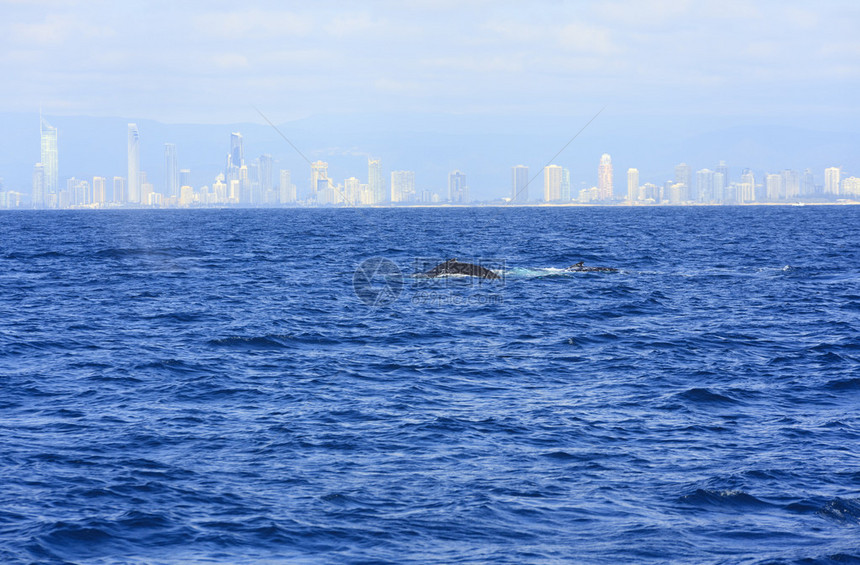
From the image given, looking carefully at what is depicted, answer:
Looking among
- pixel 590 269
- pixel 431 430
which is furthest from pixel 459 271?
pixel 431 430

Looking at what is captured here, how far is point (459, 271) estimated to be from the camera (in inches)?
1969

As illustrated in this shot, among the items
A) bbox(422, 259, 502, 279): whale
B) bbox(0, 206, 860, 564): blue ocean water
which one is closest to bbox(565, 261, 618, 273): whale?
bbox(422, 259, 502, 279): whale

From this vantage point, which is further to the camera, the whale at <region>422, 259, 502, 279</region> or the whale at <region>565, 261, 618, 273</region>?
the whale at <region>565, 261, 618, 273</region>

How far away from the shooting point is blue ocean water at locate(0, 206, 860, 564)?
45.1 ft

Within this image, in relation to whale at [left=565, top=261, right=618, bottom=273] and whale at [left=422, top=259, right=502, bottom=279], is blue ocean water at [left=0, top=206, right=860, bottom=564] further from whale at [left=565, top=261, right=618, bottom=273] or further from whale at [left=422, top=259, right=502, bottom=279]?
whale at [left=565, top=261, right=618, bottom=273]

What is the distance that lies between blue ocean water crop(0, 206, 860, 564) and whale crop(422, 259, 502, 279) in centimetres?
939

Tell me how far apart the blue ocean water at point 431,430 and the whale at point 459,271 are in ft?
30.8

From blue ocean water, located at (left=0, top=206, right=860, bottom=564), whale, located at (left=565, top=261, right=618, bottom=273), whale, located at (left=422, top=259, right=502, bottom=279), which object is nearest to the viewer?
blue ocean water, located at (left=0, top=206, right=860, bottom=564)

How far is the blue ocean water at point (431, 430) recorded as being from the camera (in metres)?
13.7

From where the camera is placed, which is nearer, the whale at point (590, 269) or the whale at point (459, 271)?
the whale at point (459, 271)

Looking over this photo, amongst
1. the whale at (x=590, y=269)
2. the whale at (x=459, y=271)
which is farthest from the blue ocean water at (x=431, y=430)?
the whale at (x=590, y=269)

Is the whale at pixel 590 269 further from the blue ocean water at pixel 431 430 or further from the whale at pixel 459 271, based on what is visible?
the blue ocean water at pixel 431 430

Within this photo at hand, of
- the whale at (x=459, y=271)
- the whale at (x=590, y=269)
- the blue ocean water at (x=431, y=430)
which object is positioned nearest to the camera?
the blue ocean water at (x=431, y=430)

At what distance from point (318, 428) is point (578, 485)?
6158 millimetres
